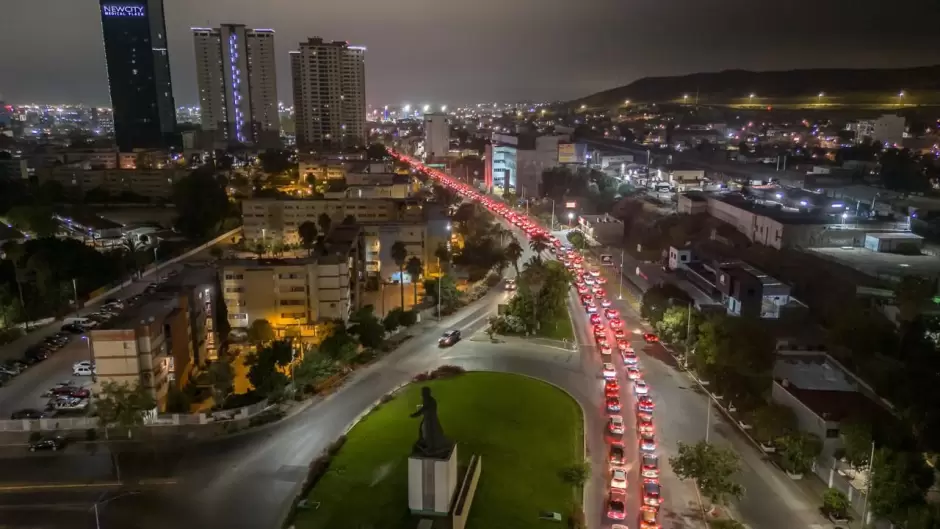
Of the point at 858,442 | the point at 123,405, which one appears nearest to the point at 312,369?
the point at 123,405

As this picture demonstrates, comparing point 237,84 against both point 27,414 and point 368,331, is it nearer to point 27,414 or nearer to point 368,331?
point 368,331

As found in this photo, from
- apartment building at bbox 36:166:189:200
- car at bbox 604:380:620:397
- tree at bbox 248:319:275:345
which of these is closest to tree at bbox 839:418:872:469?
car at bbox 604:380:620:397

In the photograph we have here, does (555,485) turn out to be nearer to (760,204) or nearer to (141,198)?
(760,204)

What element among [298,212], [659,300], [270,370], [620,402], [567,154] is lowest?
[620,402]

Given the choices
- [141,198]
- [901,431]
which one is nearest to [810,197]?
[901,431]

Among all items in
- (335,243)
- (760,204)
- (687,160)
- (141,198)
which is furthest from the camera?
(687,160)

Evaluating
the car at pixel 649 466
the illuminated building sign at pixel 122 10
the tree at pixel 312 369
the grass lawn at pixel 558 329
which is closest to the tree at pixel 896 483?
the car at pixel 649 466
